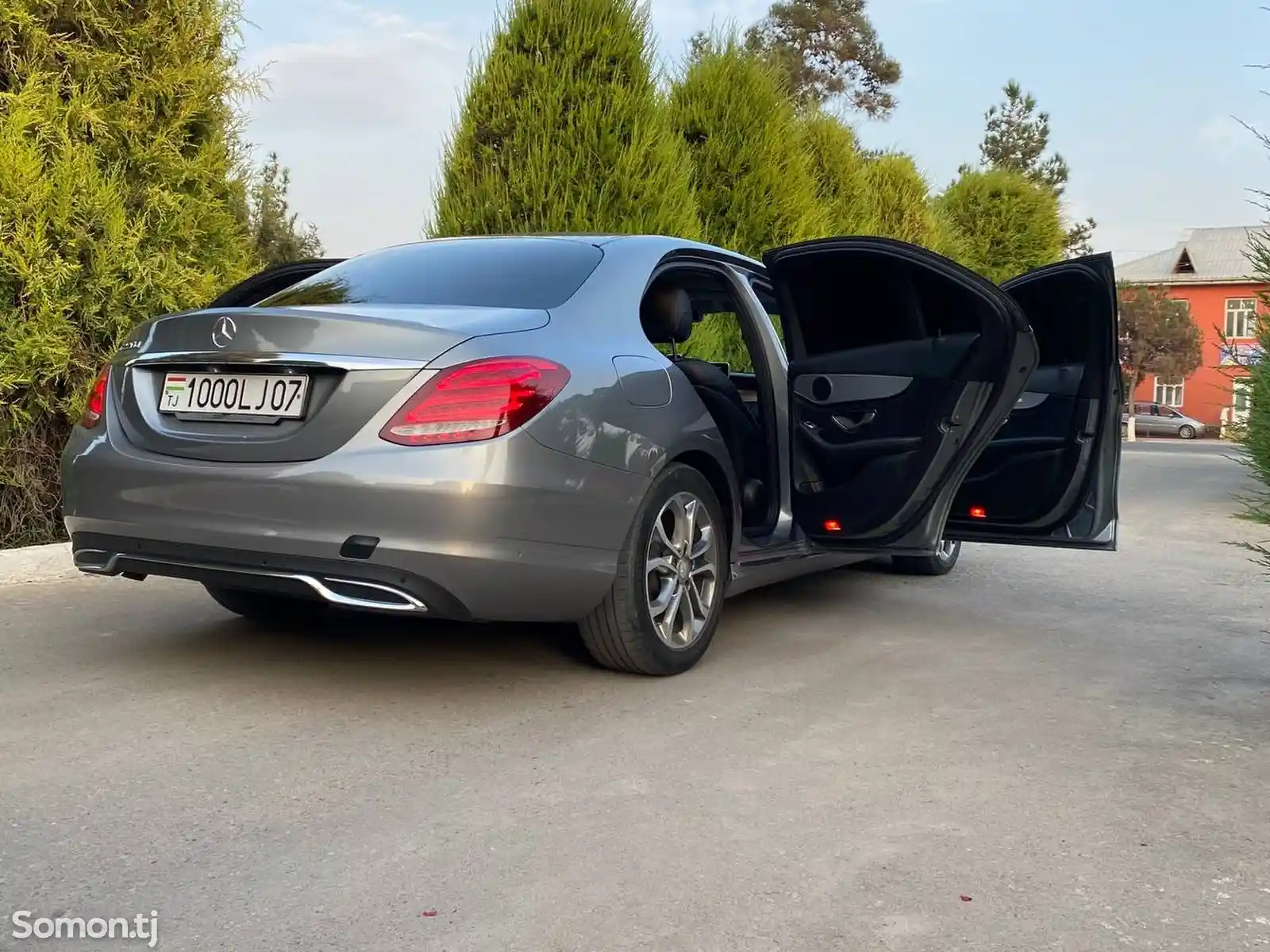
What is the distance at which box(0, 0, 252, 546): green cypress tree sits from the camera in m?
7.06

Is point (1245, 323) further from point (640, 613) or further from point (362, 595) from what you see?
point (362, 595)

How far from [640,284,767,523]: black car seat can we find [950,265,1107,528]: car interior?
1024 mm

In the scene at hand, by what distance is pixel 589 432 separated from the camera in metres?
4.00

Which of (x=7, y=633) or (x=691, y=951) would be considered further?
(x=7, y=633)

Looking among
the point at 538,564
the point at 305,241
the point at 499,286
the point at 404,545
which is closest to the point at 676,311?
the point at 499,286

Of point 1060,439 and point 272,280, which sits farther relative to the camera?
point 1060,439

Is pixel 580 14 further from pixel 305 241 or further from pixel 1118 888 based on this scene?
pixel 305 241

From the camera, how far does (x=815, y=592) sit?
6.60 m

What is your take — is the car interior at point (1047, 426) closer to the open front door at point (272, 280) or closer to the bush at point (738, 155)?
the open front door at point (272, 280)

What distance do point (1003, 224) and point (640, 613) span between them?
19.3 meters

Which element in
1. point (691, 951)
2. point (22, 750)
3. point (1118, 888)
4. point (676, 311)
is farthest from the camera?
point (676, 311)

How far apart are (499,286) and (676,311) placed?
744mm

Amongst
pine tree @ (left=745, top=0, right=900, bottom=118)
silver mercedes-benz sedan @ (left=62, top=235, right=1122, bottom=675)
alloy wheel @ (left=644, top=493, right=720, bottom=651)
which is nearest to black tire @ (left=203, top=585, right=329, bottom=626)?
silver mercedes-benz sedan @ (left=62, top=235, right=1122, bottom=675)

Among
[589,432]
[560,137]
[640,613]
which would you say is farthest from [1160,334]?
[589,432]
